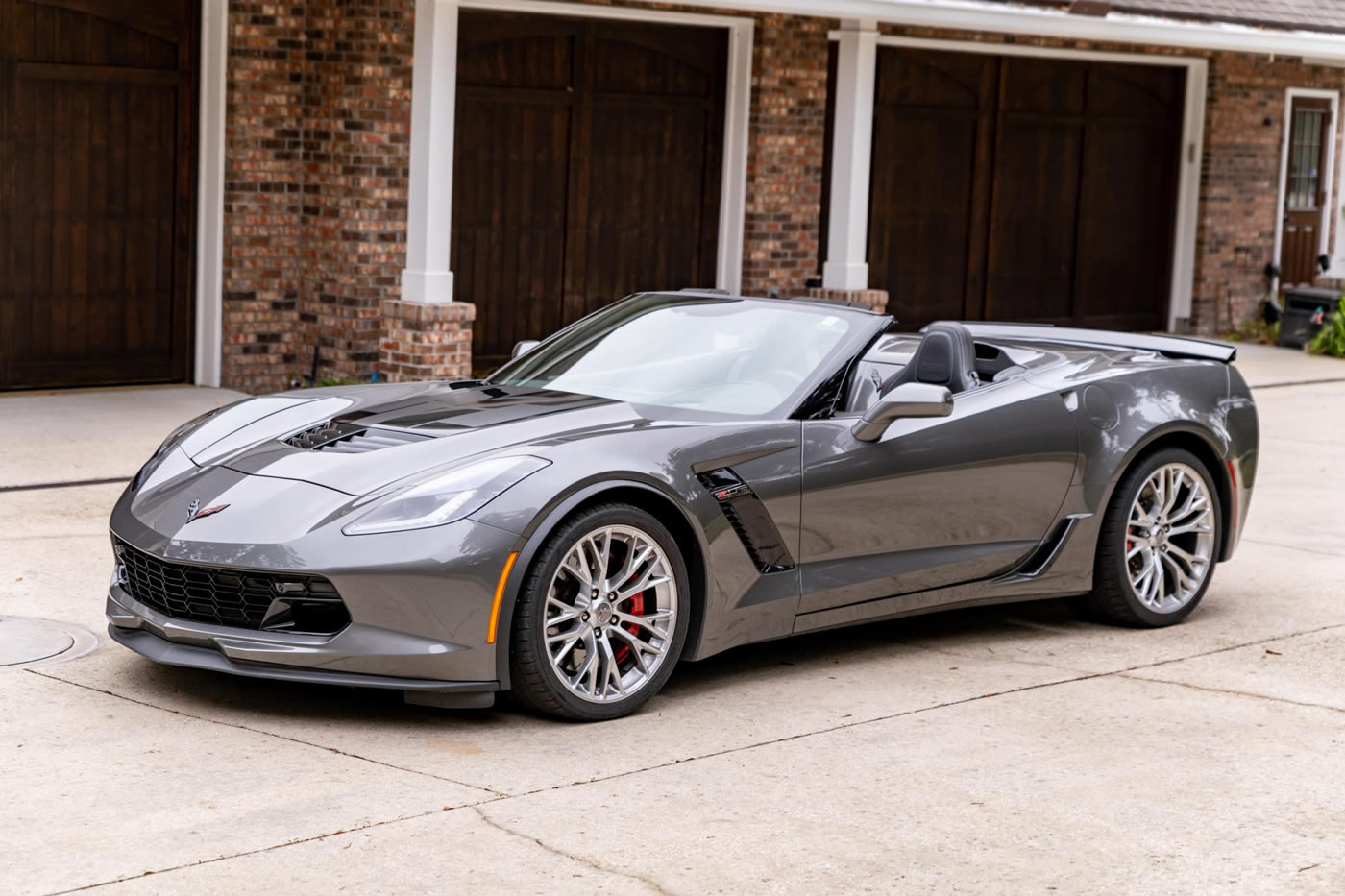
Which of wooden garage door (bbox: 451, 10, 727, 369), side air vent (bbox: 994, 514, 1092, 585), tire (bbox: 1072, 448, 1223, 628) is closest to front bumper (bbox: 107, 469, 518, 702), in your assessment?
side air vent (bbox: 994, 514, 1092, 585)

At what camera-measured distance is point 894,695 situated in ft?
20.5

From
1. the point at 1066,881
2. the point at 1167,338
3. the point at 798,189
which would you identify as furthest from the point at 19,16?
the point at 1066,881

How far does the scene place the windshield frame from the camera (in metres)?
6.41

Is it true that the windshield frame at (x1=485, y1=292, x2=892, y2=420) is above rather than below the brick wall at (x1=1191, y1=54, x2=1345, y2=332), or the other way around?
below

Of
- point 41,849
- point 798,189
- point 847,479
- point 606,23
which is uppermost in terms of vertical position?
point 606,23

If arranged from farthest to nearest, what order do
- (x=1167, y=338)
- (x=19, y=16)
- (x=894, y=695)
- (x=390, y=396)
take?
(x=19, y=16) → (x=1167, y=338) → (x=390, y=396) → (x=894, y=695)

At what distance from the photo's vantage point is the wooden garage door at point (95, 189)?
12.5 meters

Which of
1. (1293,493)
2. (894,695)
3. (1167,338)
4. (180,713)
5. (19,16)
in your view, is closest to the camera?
(180,713)

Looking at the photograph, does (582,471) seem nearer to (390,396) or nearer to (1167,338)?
(390,396)

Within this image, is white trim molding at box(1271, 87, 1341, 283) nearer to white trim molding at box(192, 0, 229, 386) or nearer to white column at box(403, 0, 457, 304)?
white column at box(403, 0, 457, 304)

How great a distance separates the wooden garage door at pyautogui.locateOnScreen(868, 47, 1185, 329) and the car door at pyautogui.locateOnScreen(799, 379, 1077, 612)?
10.5 meters

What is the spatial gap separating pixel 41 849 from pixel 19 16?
360 inches

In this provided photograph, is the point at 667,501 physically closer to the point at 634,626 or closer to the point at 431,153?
the point at 634,626

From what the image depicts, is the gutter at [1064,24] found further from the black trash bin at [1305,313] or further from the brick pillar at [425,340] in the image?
the brick pillar at [425,340]
